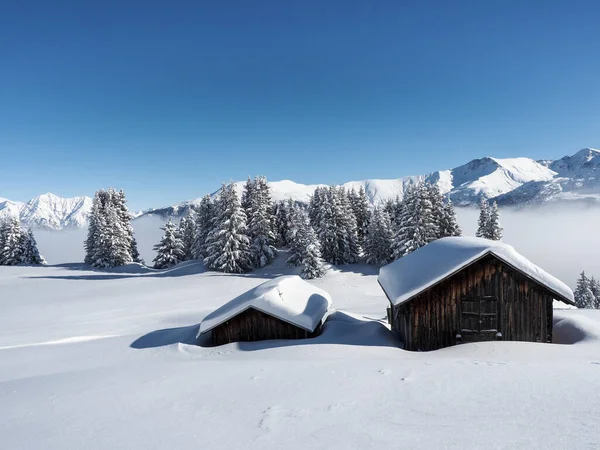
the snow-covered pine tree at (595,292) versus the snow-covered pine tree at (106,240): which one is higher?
the snow-covered pine tree at (106,240)

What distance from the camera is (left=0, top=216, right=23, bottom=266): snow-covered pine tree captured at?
59250mm

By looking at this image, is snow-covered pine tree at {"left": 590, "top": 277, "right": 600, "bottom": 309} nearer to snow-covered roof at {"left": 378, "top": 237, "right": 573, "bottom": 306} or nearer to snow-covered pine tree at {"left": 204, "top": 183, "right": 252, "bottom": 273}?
snow-covered pine tree at {"left": 204, "top": 183, "right": 252, "bottom": 273}

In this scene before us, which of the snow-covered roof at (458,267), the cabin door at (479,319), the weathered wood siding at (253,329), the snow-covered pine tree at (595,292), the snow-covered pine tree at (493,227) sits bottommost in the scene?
the snow-covered pine tree at (595,292)

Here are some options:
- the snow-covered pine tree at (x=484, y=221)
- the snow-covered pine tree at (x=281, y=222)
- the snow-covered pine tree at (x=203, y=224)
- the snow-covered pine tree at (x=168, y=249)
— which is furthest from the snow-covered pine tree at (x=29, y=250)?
the snow-covered pine tree at (x=484, y=221)

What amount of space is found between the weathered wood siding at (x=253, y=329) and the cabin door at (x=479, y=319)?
7106mm

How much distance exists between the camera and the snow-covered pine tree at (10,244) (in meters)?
59.2

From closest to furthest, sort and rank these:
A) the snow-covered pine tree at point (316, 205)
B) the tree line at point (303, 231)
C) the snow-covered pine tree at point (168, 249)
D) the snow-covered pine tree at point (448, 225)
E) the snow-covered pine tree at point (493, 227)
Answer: the tree line at point (303, 231) < the snow-covered pine tree at point (493, 227) < the snow-covered pine tree at point (448, 225) < the snow-covered pine tree at point (316, 205) < the snow-covered pine tree at point (168, 249)

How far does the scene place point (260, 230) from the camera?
5234 centimetres

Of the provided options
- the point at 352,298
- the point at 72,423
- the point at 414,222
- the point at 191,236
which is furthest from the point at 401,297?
the point at 191,236

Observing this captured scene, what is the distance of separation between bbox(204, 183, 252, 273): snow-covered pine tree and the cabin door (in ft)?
118

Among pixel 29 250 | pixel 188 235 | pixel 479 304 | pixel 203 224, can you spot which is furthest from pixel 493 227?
pixel 29 250

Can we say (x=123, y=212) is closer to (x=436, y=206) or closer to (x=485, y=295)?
(x=436, y=206)

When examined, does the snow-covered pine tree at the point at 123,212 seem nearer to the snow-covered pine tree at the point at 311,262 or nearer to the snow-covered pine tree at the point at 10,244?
the snow-covered pine tree at the point at 10,244

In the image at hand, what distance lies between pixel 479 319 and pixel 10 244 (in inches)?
2850
